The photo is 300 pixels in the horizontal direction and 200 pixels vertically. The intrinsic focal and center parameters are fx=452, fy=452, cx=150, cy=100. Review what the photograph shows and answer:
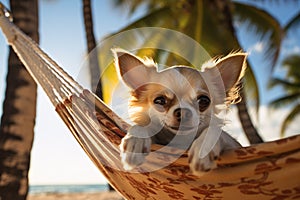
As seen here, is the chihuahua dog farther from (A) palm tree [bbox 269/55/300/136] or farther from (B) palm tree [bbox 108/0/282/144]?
(A) palm tree [bbox 269/55/300/136]

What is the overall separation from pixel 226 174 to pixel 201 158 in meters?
0.20

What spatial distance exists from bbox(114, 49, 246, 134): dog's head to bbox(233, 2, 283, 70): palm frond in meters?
8.65

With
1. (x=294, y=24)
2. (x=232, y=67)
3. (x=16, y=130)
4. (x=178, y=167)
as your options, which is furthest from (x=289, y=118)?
(x=178, y=167)

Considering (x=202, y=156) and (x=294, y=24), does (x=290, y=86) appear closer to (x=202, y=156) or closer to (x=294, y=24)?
(x=294, y=24)

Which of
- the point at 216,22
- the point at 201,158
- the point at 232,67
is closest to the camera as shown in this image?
the point at 201,158

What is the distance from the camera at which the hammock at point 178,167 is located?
5.63 ft

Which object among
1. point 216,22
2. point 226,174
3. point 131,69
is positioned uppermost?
point 216,22

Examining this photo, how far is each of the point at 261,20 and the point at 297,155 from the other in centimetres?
944

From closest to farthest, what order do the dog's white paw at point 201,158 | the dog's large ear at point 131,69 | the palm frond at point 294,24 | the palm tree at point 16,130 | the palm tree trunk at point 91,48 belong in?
1. the dog's white paw at point 201,158
2. the dog's large ear at point 131,69
3. the palm tree at point 16,130
4. the palm tree trunk at point 91,48
5. the palm frond at point 294,24

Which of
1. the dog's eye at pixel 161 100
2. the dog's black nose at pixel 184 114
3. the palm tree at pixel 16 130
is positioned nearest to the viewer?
the dog's black nose at pixel 184 114

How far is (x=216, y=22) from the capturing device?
10422 mm

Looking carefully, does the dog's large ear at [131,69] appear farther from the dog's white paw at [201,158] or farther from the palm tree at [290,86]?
the palm tree at [290,86]

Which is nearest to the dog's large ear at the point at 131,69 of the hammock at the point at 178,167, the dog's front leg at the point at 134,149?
the hammock at the point at 178,167

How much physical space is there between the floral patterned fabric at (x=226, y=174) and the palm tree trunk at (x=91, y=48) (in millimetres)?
5995
